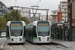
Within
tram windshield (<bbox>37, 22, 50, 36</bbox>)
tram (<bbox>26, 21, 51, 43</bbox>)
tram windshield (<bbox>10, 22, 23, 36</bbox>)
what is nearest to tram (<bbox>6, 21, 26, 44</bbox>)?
tram windshield (<bbox>10, 22, 23, 36</bbox>)

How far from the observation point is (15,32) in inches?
1266

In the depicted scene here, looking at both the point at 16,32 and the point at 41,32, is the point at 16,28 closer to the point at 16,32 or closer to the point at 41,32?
the point at 16,32

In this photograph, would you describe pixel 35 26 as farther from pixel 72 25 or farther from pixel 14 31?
pixel 72 25

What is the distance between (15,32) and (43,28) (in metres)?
3.83

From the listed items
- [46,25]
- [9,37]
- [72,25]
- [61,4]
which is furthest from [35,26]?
[61,4]

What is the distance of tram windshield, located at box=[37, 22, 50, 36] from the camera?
32188 mm

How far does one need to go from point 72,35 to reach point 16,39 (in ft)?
36.2

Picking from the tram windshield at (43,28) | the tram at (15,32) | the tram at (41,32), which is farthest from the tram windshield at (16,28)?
the tram windshield at (43,28)

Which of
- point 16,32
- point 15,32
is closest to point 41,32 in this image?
point 16,32

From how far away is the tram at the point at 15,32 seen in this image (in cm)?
3175

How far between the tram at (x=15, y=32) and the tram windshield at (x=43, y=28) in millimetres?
2173

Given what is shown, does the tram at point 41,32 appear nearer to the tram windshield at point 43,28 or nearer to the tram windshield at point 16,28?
the tram windshield at point 43,28

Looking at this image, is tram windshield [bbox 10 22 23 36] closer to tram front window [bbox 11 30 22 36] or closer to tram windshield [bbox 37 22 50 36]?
tram front window [bbox 11 30 22 36]

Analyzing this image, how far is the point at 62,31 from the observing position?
135 feet
